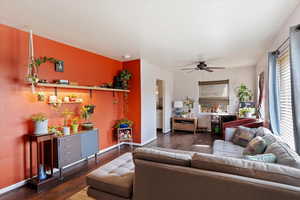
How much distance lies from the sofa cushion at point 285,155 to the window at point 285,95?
0.84m

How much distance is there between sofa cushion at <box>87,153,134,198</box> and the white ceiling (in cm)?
202

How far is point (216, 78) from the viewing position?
247 inches

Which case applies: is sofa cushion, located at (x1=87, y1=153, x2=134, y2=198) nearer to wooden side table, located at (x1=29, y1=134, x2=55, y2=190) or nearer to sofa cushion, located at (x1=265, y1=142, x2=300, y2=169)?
wooden side table, located at (x1=29, y1=134, x2=55, y2=190)

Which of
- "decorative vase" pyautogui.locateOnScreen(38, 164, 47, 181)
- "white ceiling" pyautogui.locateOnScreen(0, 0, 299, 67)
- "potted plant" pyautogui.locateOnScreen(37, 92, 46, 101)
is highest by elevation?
"white ceiling" pyautogui.locateOnScreen(0, 0, 299, 67)

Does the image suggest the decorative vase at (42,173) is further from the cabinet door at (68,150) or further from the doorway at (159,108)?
the doorway at (159,108)

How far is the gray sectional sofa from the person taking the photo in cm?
115

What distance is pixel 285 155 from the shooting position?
5.28ft

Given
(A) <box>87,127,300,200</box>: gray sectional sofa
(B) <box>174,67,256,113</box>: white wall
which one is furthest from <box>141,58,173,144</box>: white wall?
(A) <box>87,127,300,200</box>: gray sectional sofa

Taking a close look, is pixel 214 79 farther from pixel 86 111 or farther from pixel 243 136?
pixel 86 111

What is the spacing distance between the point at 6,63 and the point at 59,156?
162 cm

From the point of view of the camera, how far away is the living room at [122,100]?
1.45 meters

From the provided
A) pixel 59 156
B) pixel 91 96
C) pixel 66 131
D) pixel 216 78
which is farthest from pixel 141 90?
pixel 216 78

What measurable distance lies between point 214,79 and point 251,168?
5.49 metres

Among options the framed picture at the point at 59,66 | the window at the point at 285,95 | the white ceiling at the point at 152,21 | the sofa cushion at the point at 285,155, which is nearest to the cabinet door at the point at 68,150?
the framed picture at the point at 59,66
